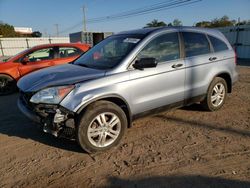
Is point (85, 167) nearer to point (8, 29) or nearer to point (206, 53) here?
point (206, 53)

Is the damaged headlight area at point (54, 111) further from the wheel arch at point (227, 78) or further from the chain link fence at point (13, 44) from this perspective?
the chain link fence at point (13, 44)

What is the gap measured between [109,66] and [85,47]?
4664 mm

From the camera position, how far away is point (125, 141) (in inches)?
153

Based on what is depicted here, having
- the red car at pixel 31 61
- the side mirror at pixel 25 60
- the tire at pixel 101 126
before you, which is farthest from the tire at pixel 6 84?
the tire at pixel 101 126

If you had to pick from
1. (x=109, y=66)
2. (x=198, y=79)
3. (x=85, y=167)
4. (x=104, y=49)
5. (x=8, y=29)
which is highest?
(x=8, y=29)

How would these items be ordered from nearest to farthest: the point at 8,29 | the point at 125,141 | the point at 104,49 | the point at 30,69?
A: the point at 125,141 < the point at 104,49 < the point at 30,69 < the point at 8,29

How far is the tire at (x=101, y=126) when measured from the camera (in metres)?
3.28

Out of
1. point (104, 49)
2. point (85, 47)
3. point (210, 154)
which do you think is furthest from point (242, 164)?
point (85, 47)

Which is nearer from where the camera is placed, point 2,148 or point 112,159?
point 112,159

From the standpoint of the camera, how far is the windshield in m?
3.80

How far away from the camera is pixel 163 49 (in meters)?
4.11

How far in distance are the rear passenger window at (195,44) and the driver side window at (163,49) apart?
0.81 feet

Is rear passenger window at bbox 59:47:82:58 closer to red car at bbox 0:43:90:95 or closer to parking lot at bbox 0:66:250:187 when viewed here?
red car at bbox 0:43:90:95

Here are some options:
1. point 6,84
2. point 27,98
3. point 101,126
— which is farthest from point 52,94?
point 6,84
